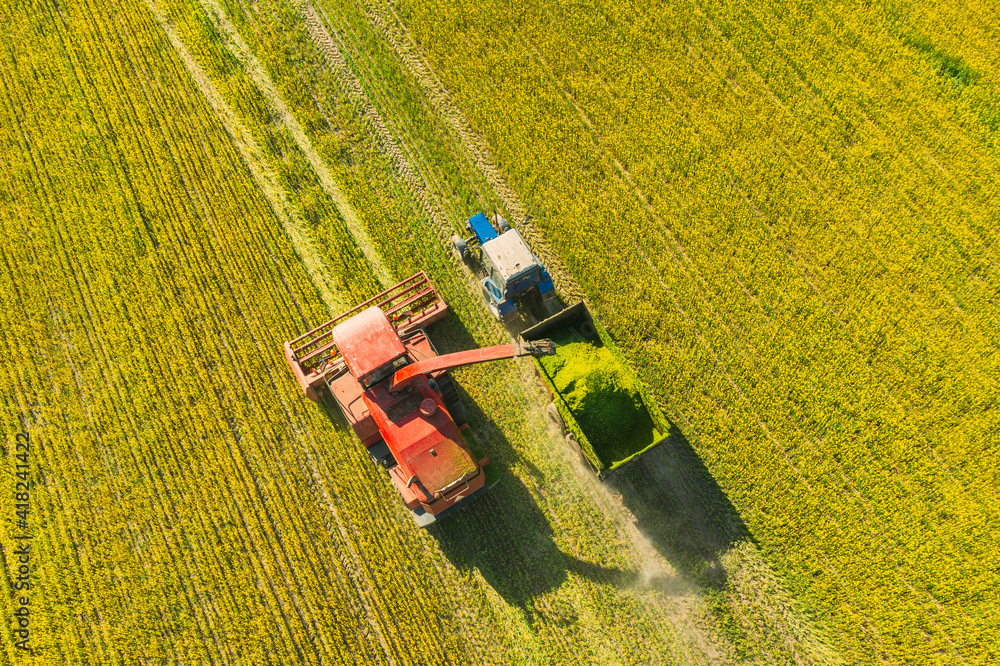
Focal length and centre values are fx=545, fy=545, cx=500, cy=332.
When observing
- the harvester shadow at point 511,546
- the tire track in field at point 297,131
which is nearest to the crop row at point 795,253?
the harvester shadow at point 511,546

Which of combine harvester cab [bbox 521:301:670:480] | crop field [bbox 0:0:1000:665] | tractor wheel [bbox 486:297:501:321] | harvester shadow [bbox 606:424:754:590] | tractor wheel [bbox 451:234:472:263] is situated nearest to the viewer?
combine harvester cab [bbox 521:301:670:480]

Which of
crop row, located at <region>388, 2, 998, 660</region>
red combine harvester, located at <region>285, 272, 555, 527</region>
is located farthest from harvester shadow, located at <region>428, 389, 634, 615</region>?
crop row, located at <region>388, 2, 998, 660</region>

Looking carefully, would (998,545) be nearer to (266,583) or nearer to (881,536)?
(881,536)

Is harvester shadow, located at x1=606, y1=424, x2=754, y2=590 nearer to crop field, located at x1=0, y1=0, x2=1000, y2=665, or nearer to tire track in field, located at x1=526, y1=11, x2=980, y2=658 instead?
crop field, located at x1=0, y1=0, x2=1000, y2=665

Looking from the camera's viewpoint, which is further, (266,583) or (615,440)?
(266,583)

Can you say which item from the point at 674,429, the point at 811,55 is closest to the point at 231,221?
the point at 674,429

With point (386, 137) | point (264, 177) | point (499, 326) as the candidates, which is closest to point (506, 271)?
point (499, 326)
